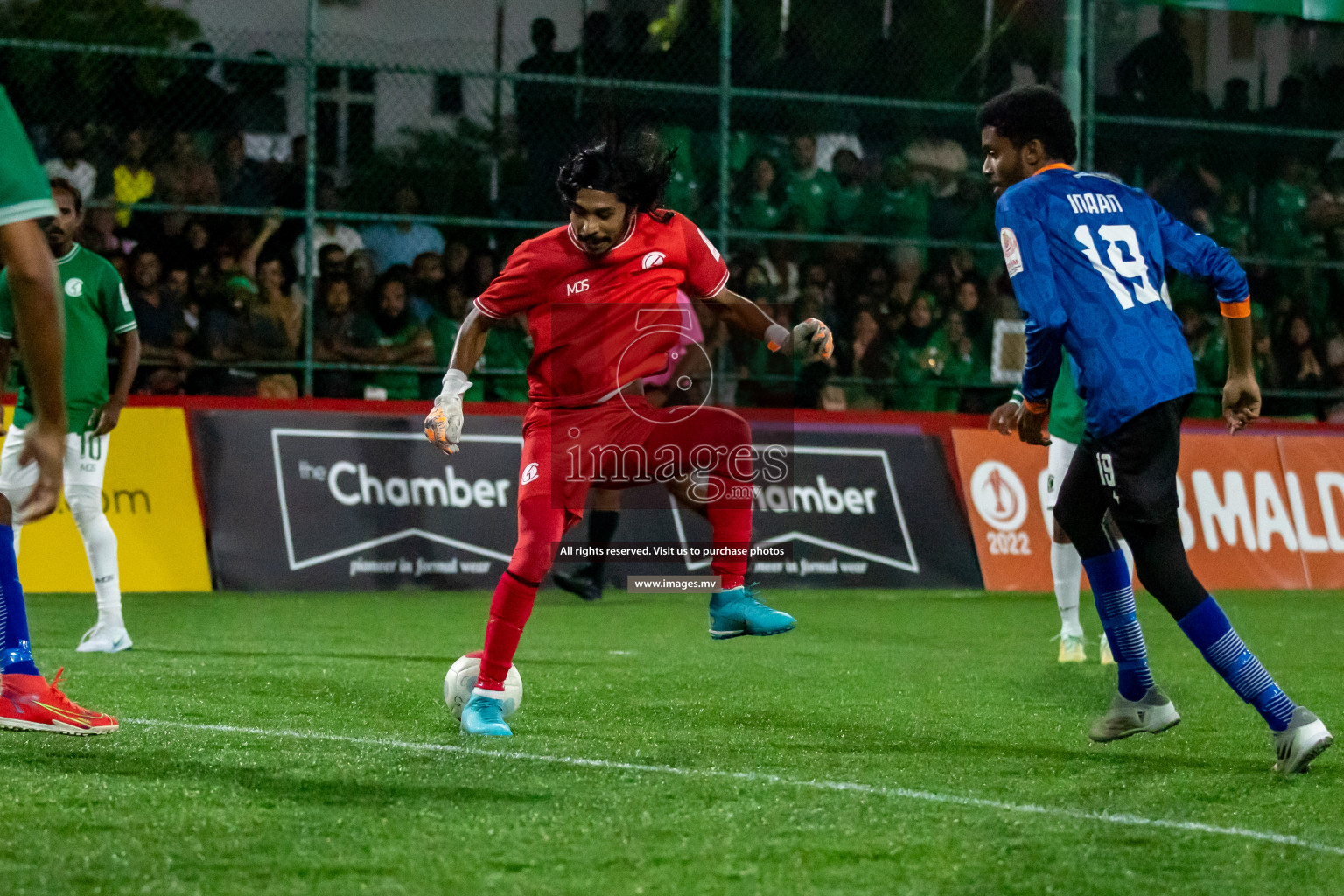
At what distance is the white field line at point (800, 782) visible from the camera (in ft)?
13.5

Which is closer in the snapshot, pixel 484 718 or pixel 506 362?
pixel 484 718

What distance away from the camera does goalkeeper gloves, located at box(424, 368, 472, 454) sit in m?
5.57

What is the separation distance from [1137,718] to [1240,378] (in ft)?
3.71

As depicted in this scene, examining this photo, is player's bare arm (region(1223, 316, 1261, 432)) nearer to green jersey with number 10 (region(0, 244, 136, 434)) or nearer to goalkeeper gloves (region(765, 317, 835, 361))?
goalkeeper gloves (region(765, 317, 835, 361))

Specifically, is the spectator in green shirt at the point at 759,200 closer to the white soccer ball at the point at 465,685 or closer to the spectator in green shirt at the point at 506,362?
the spectator in green shirt at the point at 506,362

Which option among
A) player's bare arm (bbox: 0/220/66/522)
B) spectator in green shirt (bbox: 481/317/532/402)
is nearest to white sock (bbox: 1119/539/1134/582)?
player's bare arm (bbox: 0/220/66/522)

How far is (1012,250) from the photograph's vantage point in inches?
206

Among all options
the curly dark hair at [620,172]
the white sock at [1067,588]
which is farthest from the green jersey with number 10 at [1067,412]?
the curly dark hair at [620,172]

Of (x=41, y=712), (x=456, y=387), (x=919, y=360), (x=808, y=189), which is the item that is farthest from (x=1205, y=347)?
(x=41, y=712)

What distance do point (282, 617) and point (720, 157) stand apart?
19.6ft

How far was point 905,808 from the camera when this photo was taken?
432 centimetres

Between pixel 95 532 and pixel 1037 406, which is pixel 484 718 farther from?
pixel 95 532

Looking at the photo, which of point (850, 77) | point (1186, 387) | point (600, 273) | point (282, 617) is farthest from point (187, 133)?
point (1186, 387)

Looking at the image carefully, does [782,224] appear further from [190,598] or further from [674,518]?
[190,598]
